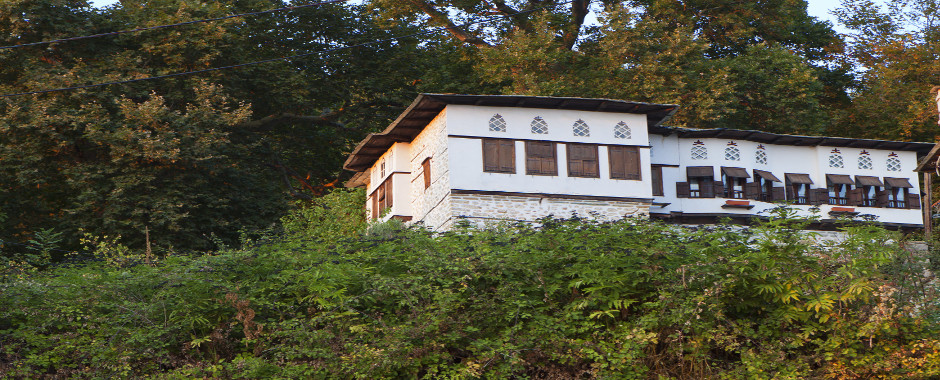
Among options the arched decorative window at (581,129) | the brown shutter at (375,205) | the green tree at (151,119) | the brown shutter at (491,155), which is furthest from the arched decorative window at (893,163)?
the green tree at (151,119)

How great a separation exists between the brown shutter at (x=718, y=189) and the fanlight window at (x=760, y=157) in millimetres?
1404

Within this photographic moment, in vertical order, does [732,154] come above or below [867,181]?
above

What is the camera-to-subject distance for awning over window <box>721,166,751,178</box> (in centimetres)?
2650

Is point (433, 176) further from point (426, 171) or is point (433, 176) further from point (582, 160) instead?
point (582, 160)

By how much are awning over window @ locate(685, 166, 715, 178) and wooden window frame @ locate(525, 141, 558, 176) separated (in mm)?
4250

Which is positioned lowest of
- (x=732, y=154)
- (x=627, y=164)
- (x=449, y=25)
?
(x=627, y=164)

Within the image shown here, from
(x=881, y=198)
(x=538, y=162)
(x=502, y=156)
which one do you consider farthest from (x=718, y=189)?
(x=502, y=156)

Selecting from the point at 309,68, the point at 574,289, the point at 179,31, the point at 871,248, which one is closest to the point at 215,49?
the point at 179,31

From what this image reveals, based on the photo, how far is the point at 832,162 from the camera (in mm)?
27766

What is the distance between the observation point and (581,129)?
24469 mm

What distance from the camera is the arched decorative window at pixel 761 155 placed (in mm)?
27219

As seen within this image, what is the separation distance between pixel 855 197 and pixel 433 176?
11333 millimetres

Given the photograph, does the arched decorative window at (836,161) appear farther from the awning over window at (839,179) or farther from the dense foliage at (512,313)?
the dense foliage at (512,313)

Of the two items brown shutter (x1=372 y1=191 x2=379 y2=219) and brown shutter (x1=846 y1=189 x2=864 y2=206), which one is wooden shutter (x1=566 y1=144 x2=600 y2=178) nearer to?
brown shutter (x1=372 y1=191 x2=379 y2=219)
